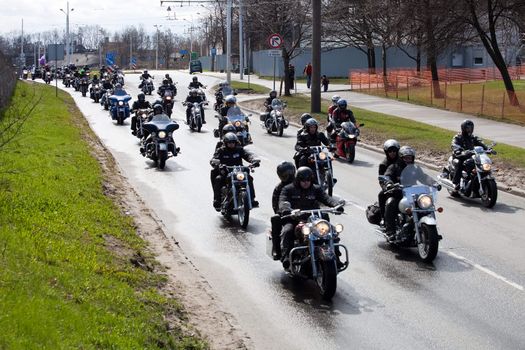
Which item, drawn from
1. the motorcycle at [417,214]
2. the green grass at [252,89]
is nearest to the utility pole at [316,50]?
the green grass at [252,89]

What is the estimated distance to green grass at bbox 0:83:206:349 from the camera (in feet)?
23.6

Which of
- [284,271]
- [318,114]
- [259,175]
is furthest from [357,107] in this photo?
[284,271]

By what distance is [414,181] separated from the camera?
1279cm

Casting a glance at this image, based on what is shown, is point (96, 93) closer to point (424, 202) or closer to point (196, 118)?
point (196, 118)

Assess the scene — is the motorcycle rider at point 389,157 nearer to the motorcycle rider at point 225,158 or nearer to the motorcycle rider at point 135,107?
the motorcycle rider at point 225,158

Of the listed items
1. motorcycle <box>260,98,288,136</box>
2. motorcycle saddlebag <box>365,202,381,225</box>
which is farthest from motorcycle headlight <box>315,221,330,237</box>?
motorcycle <box>260,98,288,136</box>

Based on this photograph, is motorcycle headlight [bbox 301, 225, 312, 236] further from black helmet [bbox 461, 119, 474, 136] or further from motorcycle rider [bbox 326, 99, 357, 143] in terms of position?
motorcycle rider [bbox 326, 99, 357, 143]

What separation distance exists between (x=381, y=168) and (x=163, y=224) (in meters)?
3.80

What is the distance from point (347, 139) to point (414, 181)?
1127cm

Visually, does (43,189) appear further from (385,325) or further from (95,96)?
(95,96)

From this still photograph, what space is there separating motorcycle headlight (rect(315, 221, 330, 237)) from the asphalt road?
77cm

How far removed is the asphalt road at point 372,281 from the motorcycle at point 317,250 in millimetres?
225

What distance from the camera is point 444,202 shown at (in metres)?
17.5

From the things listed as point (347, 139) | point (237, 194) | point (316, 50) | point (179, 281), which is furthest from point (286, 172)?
point (316, 50)
